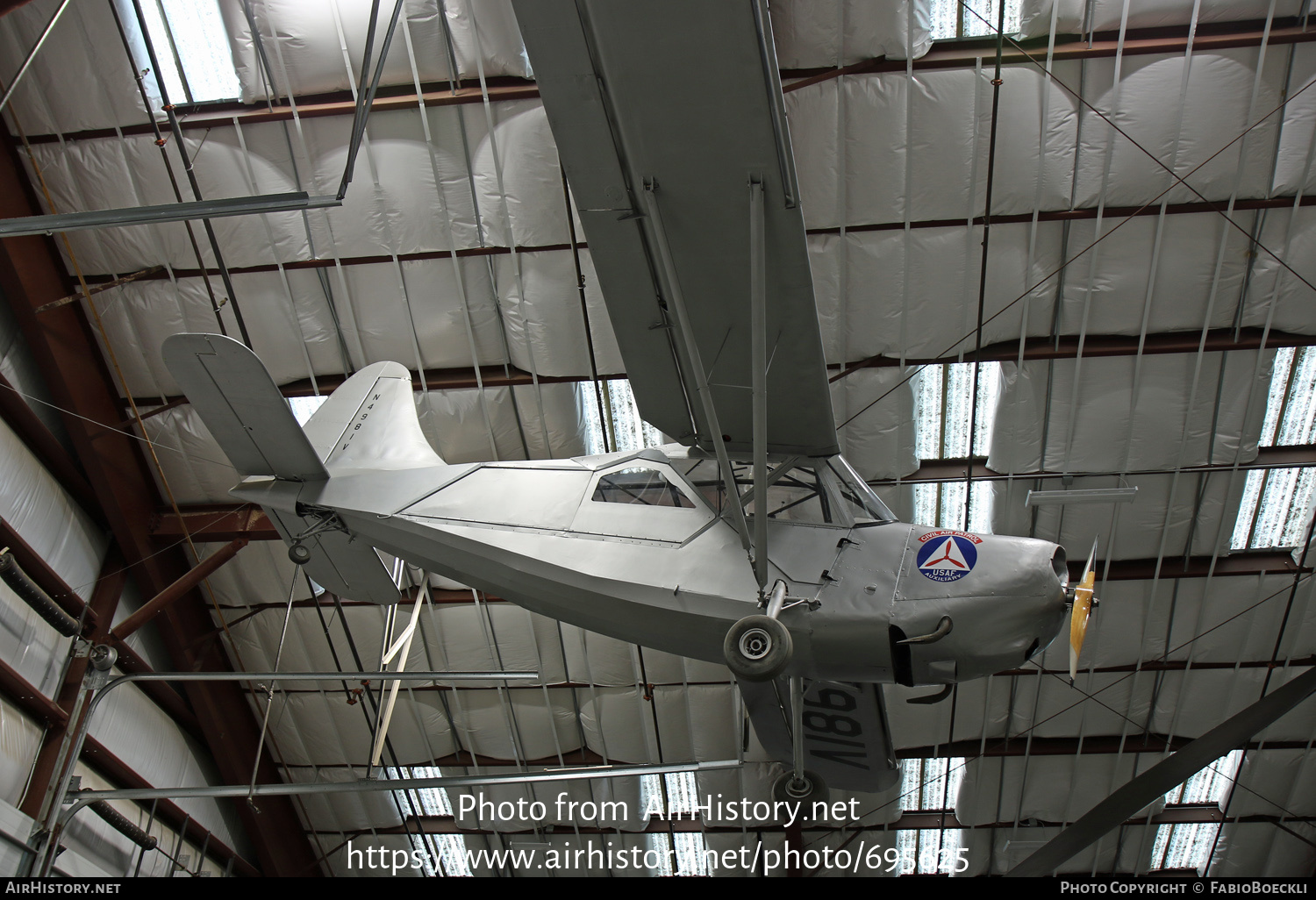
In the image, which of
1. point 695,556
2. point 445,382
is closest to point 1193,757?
point 695,556

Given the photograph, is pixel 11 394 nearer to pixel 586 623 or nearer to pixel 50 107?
pixel 50 107

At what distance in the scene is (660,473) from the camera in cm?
651

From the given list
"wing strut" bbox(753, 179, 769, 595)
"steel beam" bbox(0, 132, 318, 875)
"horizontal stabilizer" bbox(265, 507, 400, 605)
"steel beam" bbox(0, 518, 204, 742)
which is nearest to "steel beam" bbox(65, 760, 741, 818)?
"horizontal stabilizer" bbox(265, 507, 400, 605)

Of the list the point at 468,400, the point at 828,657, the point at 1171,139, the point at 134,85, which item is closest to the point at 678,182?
the point at 828,657

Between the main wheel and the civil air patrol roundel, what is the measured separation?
1246 mm

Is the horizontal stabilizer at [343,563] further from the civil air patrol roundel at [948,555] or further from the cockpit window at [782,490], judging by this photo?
the civil air patrol roundel at [948,555]

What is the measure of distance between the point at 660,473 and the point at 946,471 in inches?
201

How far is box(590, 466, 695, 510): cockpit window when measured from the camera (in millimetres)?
6340

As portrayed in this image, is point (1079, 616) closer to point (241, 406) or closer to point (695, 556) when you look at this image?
point (695, 556)

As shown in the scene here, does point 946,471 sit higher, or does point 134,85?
point 134,85

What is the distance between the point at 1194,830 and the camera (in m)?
12.4

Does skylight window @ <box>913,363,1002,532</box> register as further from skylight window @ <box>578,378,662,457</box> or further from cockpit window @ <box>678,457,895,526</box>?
cockpit window @ <box>678,457,895,526</box>

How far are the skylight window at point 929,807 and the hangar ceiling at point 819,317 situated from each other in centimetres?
26

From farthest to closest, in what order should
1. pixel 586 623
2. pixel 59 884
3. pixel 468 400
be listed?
pixel 468 400 < pixel 586 623 < pixel 59 884
